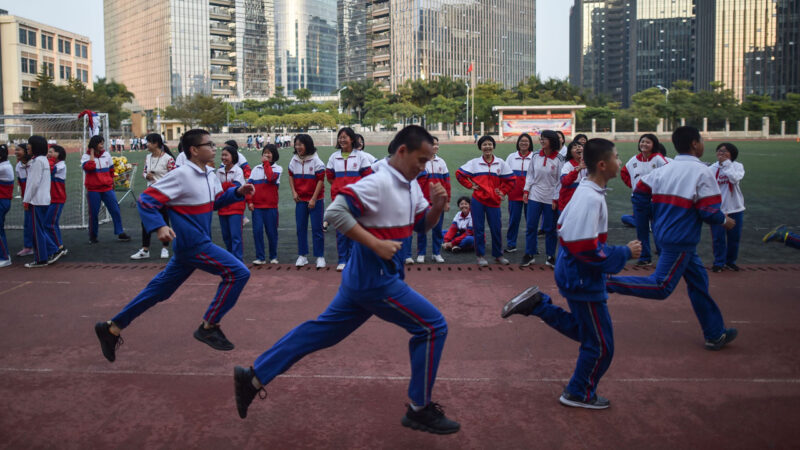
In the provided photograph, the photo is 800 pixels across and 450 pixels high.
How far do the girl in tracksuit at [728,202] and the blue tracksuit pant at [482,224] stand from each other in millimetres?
2987

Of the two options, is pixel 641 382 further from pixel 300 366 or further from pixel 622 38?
pixel 622 38

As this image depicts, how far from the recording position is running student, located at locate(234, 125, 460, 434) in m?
3.75

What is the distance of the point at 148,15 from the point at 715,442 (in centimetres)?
13884

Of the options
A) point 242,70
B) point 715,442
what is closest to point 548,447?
point 715,442

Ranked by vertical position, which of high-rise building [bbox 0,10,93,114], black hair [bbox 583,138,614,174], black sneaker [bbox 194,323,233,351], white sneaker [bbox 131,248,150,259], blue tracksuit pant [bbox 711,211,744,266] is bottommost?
black sneaker [bbox 194,323,233,351]

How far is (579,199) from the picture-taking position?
4332 millimetres

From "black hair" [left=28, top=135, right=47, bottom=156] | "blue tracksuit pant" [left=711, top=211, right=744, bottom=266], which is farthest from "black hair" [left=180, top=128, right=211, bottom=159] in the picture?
"blue tracksuit pant" [left=711, top=211, right=744, bottom=266]

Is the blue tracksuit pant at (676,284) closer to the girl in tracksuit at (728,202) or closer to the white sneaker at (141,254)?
the girl in tracksuit at (728,202)

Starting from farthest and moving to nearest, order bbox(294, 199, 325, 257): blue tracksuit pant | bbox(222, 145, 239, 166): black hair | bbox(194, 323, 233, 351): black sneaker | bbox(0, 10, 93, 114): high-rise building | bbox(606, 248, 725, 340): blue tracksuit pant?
1. bbox(0, 10, 93, 114): high-rise building
2. bbox(222, 145, 239, 166): black hair
3. bbox(294, 199, 325, 257): blue tracksuit pant
4. bbox(194, 323, 233, 351): black sneaker
5. bbox(606, 248, 725, 340): blue tracksuit pant

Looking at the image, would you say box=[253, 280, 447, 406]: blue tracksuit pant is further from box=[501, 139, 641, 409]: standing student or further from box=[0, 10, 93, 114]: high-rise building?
box=[0, 10, 93, 114]: high-rise building

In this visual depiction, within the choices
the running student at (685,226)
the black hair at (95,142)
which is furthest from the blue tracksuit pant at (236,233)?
the running student at (685,226)

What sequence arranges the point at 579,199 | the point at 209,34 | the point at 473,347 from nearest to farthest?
the point at 579,199 < the point at 473,347 < the point at 209,34

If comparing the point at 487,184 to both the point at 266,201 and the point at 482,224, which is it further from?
the point at 266,201

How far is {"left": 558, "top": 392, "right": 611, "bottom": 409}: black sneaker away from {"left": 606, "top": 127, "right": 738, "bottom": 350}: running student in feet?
3.16
